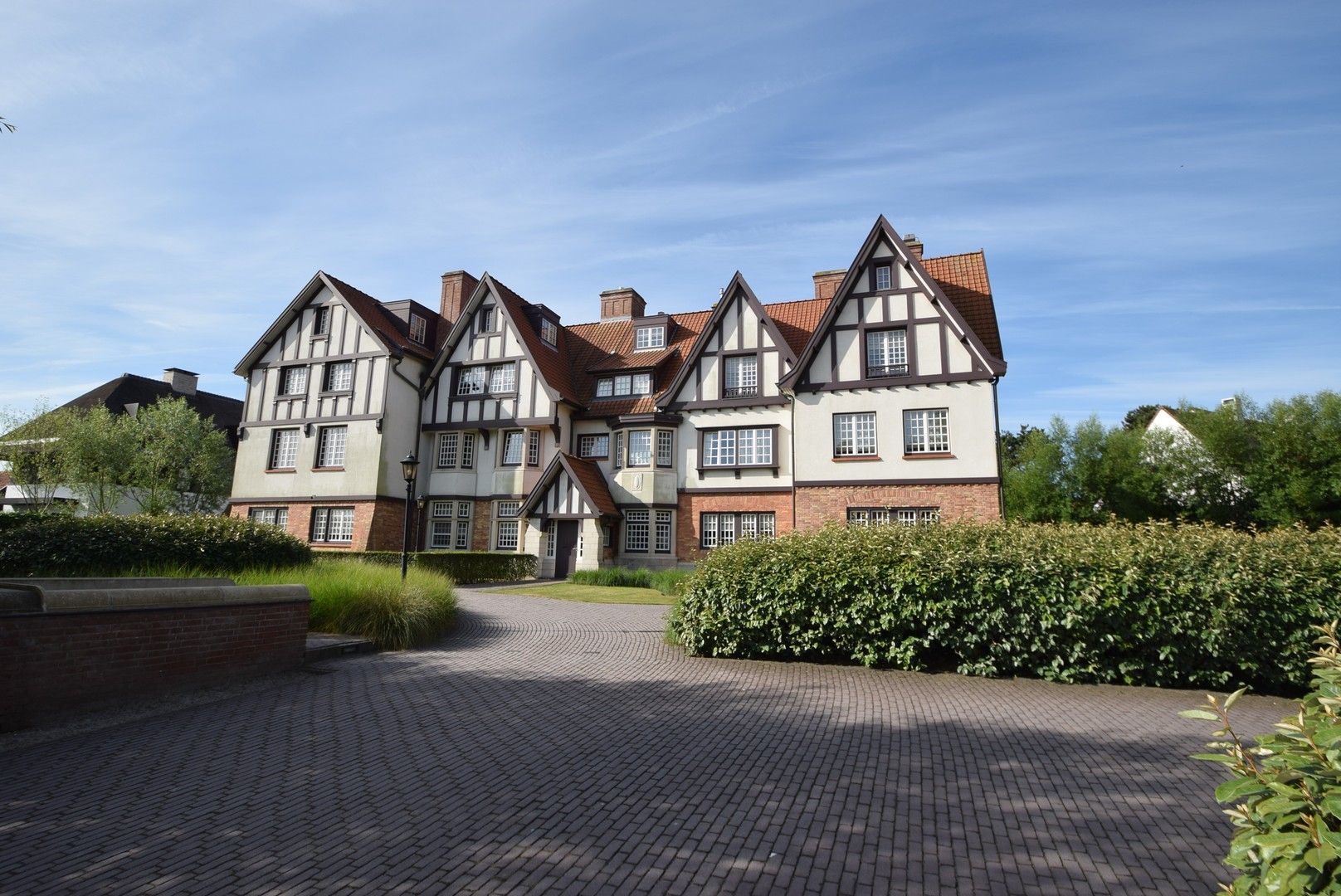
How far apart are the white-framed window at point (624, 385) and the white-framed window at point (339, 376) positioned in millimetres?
10429

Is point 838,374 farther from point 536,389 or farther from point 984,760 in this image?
point 984,760

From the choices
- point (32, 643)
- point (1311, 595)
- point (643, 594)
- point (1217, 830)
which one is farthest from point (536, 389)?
point (1217, 830)

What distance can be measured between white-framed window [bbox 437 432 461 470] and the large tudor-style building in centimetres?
8

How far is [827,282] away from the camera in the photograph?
31.5 metres

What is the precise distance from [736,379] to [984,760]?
21754 mm

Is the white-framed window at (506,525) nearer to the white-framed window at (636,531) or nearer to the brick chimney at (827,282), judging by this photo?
the white-framed window at (636,531)

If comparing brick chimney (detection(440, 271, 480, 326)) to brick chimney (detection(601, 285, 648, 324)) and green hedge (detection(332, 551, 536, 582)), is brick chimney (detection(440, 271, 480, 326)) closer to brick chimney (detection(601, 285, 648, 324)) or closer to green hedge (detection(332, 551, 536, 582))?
brick chimney (detection(601, 285, 648, 324))

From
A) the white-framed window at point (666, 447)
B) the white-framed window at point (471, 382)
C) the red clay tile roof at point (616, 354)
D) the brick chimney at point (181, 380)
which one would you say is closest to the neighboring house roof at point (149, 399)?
the brick chimney at point (181, 380)

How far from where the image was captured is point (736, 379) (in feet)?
90.0

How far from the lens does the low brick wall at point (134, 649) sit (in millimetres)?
6676

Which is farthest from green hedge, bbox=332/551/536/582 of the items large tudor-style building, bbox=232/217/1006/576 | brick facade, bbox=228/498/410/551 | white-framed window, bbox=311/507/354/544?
white-framed window, bbox=311/507/354/544

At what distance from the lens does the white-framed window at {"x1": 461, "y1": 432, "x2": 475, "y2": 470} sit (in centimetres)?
3059

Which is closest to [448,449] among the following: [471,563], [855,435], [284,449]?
[284,449]

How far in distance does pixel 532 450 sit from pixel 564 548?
444 centimetres
